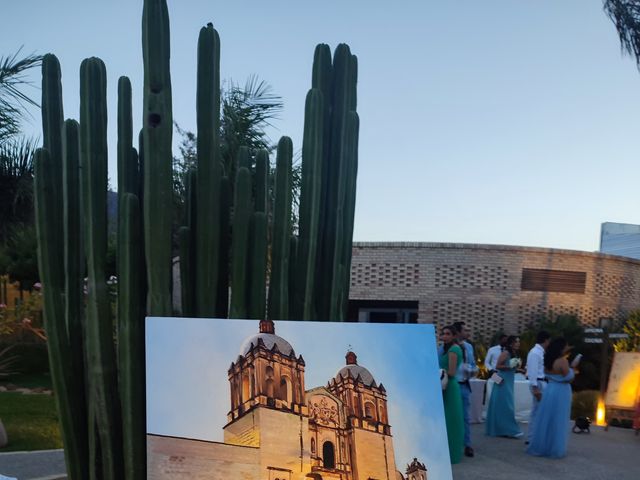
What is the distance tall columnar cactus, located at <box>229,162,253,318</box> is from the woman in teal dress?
4185 mm

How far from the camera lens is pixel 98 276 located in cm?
386

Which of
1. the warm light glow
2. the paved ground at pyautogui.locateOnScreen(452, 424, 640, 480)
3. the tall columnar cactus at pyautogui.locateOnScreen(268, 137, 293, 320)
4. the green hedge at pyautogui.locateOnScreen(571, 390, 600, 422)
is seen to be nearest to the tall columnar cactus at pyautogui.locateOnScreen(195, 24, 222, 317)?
the tall columnar cactus at pyautogui.locateOnScreen(268, 137, 293, 320)

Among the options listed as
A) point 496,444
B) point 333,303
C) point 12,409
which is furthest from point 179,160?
point 333,303

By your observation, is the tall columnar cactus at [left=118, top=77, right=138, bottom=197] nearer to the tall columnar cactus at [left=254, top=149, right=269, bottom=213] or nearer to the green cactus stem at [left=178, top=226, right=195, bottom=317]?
the green cactus stem at [left=178, top=226, right=195, bottom=317]

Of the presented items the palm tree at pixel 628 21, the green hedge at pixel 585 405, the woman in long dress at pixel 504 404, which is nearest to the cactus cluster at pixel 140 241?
the woman in long dress at pixel 504 404

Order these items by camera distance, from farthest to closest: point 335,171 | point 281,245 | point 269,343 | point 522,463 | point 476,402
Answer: point 476,402 < point 522,463 < point 335,171 < point 281,245 < point 269,343

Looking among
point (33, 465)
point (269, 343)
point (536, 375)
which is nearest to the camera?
point (269, 343)

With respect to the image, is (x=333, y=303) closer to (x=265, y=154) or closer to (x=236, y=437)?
(x=265, y=154)

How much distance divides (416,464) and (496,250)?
19.2 m

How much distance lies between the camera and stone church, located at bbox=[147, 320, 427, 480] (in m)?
2.94

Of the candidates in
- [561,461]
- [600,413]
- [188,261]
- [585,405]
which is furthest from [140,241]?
[585,405]

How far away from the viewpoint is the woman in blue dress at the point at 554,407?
8156mm

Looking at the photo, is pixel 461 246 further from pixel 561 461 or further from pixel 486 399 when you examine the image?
pixel 561 461

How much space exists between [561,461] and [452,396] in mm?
2099
